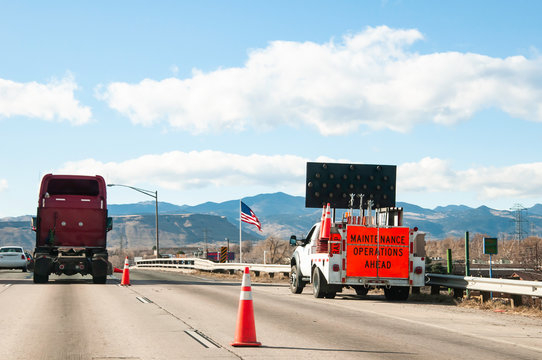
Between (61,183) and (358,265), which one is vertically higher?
(61,183)

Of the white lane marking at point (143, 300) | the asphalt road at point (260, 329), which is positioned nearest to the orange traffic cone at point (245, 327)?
the asphalt road at point (260, 329)

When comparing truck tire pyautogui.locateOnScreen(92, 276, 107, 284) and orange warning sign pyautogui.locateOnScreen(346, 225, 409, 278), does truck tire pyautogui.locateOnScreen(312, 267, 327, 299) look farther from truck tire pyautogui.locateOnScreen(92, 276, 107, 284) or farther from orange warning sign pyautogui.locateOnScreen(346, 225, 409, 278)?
truck tire pyautogui.locateOnScreen(92, 276, 107, 284)

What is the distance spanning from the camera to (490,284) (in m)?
17.9

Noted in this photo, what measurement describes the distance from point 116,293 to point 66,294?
4.68 feet

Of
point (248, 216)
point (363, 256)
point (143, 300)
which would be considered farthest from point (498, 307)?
point (248, 216)

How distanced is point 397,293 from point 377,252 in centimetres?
186

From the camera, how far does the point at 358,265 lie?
19.1 metres

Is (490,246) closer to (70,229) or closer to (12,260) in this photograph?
(70,229)

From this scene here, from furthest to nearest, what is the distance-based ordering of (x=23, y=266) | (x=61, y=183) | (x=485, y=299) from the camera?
1. (x=23, y=266)
2. (x=61, y=183)
3. (x=485, y=299)

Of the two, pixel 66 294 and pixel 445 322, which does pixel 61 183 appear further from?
pixel 445 322

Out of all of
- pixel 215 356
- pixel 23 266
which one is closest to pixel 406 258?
pixel 215 356

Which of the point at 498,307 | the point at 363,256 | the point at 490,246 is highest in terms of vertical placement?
the point at 490,246

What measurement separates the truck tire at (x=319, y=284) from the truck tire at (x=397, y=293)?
1822 millimetres

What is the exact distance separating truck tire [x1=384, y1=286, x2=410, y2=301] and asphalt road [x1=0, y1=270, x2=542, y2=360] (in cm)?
95
